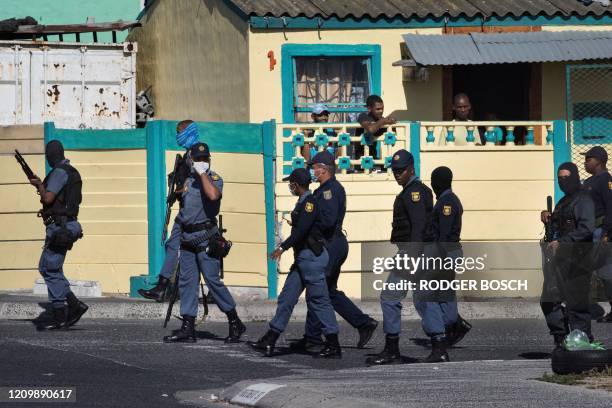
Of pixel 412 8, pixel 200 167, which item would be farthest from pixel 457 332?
pixel 412 8

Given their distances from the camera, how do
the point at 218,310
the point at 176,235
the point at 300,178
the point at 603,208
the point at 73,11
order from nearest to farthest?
the point at 300,178 → the point at 176,235 → the point at 603,208 → the point at 218,310 → the point at 73,11

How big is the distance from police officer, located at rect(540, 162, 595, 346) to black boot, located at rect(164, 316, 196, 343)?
334 centimetres

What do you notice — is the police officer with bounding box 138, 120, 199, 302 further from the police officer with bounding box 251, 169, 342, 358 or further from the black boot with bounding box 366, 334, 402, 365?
the black boot with bounding box 366, 334, 402, 365

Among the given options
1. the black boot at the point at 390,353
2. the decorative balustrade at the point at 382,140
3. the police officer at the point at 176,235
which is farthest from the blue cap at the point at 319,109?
the black boot at the point at 390,353

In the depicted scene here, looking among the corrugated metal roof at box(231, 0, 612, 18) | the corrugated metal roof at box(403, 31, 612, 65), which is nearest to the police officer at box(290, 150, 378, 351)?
the corrugated metal roof at box(403, 31, 612, 65)

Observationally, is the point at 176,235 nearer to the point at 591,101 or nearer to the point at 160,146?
the point at 160,146

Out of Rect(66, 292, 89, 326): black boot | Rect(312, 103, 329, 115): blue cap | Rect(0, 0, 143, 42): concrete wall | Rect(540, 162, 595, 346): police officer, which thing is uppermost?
Rect(0, 0, 143, 42): concrete wall

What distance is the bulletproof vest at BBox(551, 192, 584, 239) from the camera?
518 inches

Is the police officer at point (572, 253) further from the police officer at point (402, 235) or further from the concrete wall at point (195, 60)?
the concrete wall at point (195, 60)

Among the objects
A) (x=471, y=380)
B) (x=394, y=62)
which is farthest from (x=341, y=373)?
(x=394, y=62)

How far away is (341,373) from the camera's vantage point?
1216 centimetres

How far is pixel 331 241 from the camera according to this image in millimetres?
14086

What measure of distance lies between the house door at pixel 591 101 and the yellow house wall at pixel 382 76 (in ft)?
6.05

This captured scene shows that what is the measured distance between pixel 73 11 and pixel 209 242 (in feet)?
45.4
